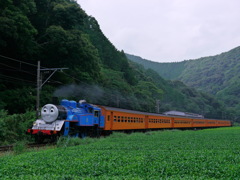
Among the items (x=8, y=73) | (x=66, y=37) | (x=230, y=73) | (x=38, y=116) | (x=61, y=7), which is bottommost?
(x=38, y=116)

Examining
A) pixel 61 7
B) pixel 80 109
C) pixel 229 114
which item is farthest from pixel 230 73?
pixel 80 109

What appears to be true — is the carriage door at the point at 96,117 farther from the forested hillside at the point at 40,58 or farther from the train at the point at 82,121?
the forested hillside at the point at 40,58

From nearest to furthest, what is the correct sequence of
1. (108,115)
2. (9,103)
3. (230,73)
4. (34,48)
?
(108,115) < (9,103) < (34,48) < (230,73)

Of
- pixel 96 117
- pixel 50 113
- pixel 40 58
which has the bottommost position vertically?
pixel 96 117

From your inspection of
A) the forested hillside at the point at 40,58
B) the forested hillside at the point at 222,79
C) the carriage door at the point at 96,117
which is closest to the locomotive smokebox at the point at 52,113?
the forested hillside at the point at 40,58

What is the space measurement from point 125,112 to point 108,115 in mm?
3929

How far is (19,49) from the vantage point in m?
28.1

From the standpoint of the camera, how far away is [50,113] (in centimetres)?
1714

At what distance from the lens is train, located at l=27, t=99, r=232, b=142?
1683 centimetres

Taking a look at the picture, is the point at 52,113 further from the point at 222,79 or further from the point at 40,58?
the point at 222,79

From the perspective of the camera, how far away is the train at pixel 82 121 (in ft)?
55.2

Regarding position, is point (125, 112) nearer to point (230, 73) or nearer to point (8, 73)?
point (8, 73)

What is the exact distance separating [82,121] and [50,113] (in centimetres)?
246

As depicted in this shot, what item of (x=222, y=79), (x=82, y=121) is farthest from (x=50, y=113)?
(x=222, y=79)
